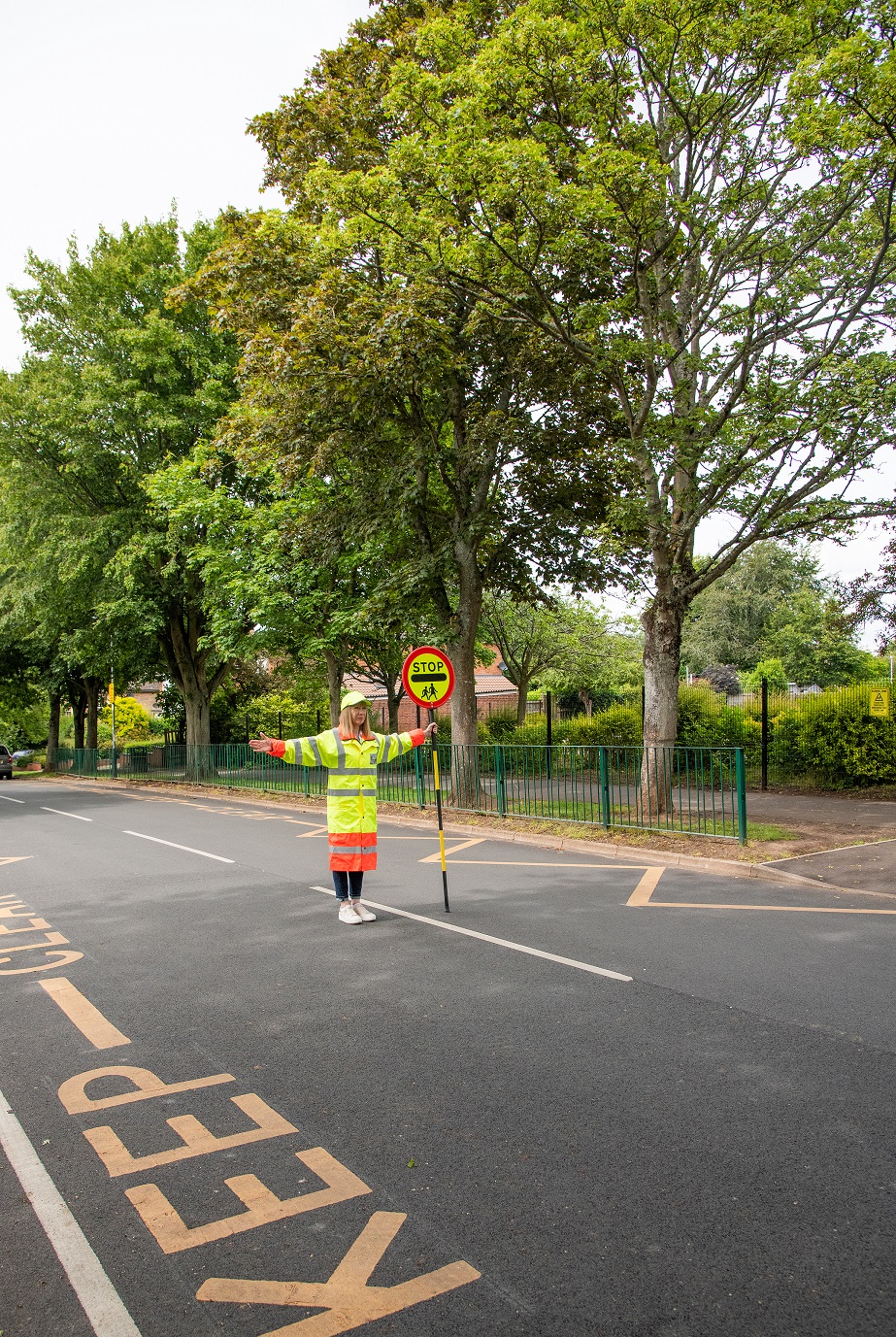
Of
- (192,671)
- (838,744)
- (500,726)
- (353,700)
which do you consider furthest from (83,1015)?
(192,671)

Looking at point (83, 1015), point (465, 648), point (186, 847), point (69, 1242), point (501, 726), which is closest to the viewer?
point (69, 1242)

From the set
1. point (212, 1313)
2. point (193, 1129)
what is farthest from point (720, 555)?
point (212, 1313)

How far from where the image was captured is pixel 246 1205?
321cm

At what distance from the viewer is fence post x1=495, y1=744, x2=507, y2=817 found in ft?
47.8

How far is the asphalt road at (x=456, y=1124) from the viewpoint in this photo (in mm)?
2725

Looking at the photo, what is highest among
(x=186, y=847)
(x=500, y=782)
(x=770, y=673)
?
(x=770, y=673)

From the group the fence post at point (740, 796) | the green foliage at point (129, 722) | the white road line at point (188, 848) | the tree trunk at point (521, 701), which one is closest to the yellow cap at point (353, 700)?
the white road line at point (188, 848)

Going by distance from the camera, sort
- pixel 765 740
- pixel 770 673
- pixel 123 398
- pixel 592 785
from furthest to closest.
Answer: pixel 770 673
pixel 123 398
pixel 765 740
pixel 592 785

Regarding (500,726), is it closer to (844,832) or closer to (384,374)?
(384,374)

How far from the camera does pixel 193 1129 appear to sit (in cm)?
382

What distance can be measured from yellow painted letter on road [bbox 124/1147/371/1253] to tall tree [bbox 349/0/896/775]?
33.6 ft

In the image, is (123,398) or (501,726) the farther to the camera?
(501,726)

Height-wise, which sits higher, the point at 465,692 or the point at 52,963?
the point at 465,692

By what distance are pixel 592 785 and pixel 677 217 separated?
789cm
